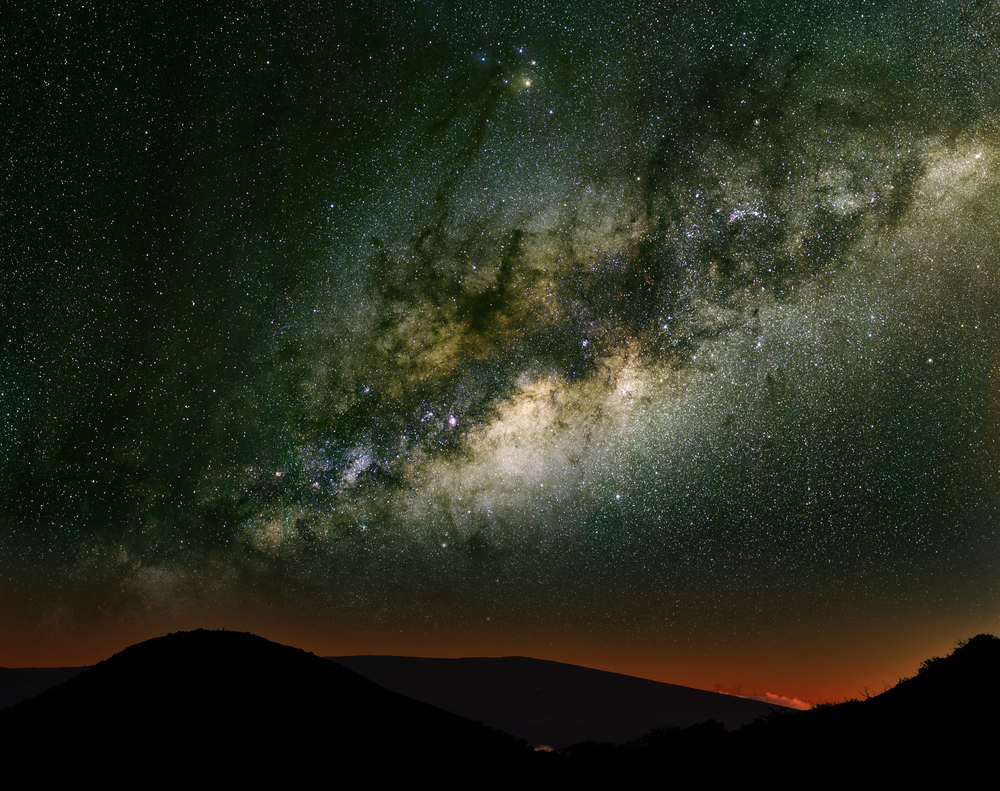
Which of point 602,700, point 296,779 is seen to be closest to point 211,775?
point 296,779

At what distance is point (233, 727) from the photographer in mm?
20828

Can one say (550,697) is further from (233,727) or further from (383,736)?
(233,727)

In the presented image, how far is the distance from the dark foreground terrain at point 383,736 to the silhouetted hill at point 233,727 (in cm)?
7

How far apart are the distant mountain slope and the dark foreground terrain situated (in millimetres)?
50019

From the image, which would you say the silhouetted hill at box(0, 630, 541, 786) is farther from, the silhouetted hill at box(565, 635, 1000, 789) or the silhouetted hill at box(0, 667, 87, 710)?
the silhouetted hill at box(0, 667, 87, 710)

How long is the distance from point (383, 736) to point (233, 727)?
490 centimetres

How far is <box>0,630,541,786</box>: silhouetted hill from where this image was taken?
1791cm

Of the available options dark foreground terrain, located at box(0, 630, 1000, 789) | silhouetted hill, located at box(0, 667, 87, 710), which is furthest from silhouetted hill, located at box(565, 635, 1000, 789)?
silhouetted hill, located at box(0, 667, 87, 710)

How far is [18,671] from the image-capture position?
10200cm

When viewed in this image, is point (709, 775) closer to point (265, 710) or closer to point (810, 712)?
point (810, 712)

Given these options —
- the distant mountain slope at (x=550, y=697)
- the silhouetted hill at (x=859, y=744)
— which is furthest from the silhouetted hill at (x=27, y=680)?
the silhouetted hill at (x=859, y=744)

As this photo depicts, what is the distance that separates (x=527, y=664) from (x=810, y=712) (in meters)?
94.6

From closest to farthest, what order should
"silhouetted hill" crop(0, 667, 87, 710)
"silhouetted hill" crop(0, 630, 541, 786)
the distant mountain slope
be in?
"silhouetted hill" crop(0, 630, 541, 786)
the distant mountain slope
"silhouetted hill" crop(0, 667, 87, 710)

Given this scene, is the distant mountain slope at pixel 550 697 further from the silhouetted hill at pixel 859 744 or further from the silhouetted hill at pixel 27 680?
the silhouetted hill at pixel 859 744
